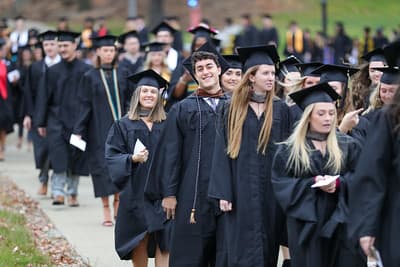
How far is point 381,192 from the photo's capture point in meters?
6.42

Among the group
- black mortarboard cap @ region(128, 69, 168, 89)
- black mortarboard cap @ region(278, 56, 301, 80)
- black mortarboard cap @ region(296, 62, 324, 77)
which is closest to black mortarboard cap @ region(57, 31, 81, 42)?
black mortarboard cap @ region(278, 56, 301, 80)

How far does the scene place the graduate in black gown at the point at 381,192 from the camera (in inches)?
252

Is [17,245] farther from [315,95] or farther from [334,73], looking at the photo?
[315,95]

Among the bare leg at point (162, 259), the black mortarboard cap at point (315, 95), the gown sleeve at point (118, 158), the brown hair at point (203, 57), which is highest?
the brown hair at point (203, 57)

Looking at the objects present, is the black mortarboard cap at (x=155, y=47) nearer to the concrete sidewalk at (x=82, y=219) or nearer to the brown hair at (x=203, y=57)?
the concrete sidewalk at (x=82, y=219)

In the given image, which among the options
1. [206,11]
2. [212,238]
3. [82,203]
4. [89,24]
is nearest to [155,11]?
[206,11]

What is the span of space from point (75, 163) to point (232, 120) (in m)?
6.36

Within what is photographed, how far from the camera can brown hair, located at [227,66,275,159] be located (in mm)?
8102

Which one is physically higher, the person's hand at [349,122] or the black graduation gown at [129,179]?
the person's hand at [349,122]

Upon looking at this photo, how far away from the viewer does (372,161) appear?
254 inches

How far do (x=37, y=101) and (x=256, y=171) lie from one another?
7134 mm

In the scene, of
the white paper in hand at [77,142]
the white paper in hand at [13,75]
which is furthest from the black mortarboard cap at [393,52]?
the white paper in hand at [13,75]

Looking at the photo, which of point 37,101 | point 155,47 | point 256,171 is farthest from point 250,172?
point 37,101

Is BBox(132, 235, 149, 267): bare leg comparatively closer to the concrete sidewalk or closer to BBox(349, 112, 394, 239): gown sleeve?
the concrete sidewalk
